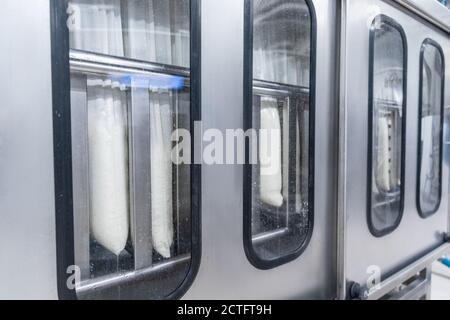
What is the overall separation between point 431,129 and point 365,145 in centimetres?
75

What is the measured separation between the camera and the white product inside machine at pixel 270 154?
1.02 m

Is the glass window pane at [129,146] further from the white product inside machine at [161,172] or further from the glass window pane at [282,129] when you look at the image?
the glass window pane at [282,129]

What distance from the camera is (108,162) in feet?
2.53

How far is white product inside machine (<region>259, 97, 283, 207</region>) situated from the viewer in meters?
1.02

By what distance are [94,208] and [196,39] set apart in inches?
19.9

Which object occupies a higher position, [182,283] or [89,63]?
[89,63]

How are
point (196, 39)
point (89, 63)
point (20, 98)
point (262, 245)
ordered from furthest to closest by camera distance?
point (262, 245) < point (196, 39) < point (89, 63) < point (20, 98)

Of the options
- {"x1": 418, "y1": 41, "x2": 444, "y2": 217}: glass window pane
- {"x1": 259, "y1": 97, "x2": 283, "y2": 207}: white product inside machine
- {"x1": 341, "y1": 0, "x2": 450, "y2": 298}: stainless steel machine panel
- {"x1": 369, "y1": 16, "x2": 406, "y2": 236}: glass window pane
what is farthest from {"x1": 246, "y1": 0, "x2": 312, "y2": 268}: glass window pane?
{"x1": 418, "y1": 41, "x2": 444, "y2": 217}: glass window pane

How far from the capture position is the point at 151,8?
84cm

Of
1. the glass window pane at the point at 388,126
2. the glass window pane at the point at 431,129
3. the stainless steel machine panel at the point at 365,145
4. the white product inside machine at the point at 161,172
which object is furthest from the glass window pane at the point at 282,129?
the glass window pane at the point at 431,129

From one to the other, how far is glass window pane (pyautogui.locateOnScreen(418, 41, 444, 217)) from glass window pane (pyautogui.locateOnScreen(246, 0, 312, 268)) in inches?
33.7
